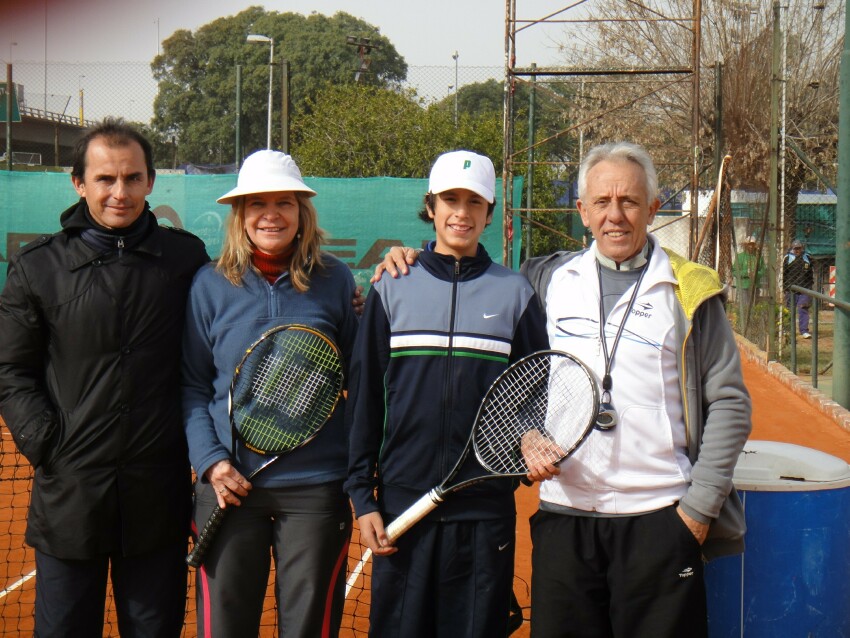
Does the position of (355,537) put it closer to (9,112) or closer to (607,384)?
(607,384)

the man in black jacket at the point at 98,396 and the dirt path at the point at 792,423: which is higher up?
the man in black jacket at the point at 98,396

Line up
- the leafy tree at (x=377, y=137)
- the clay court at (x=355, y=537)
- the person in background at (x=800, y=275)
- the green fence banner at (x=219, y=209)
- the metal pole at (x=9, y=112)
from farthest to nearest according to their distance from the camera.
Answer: the leafy tree at (x=377, y=137) → the person in background at (x=800, y=275) → the metal pole at (x=9, y=112) → the green fence banner at (x=219, y=209) → the clay court at (x=355, y=537)

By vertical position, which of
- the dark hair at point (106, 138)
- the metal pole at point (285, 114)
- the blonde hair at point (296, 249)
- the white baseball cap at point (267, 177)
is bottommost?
the blonde hair at point (296, 249)

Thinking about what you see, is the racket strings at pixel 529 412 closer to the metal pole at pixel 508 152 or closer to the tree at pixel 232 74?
the metal pole at pixel 508 152

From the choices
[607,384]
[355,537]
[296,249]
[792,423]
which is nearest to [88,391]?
[296,249]

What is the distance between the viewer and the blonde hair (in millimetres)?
2852

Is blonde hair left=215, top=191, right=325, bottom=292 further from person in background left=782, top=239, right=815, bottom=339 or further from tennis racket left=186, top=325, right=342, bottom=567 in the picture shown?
person in background left=782, top=239, right=815, bottom=339

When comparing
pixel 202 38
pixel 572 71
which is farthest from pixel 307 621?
pixel 202 38

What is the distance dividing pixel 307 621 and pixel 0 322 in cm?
128

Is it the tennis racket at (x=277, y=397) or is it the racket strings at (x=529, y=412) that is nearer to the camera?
the racket strings at (x=529, y=412)

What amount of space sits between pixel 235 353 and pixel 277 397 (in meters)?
0.18

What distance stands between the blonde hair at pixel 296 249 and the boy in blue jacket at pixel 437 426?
0.98ft

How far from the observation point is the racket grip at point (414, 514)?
2.58 m

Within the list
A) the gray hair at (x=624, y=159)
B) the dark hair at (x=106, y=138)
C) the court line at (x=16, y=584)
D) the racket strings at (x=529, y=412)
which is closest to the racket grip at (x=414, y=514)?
the racket strings at (x=529, y=412)
